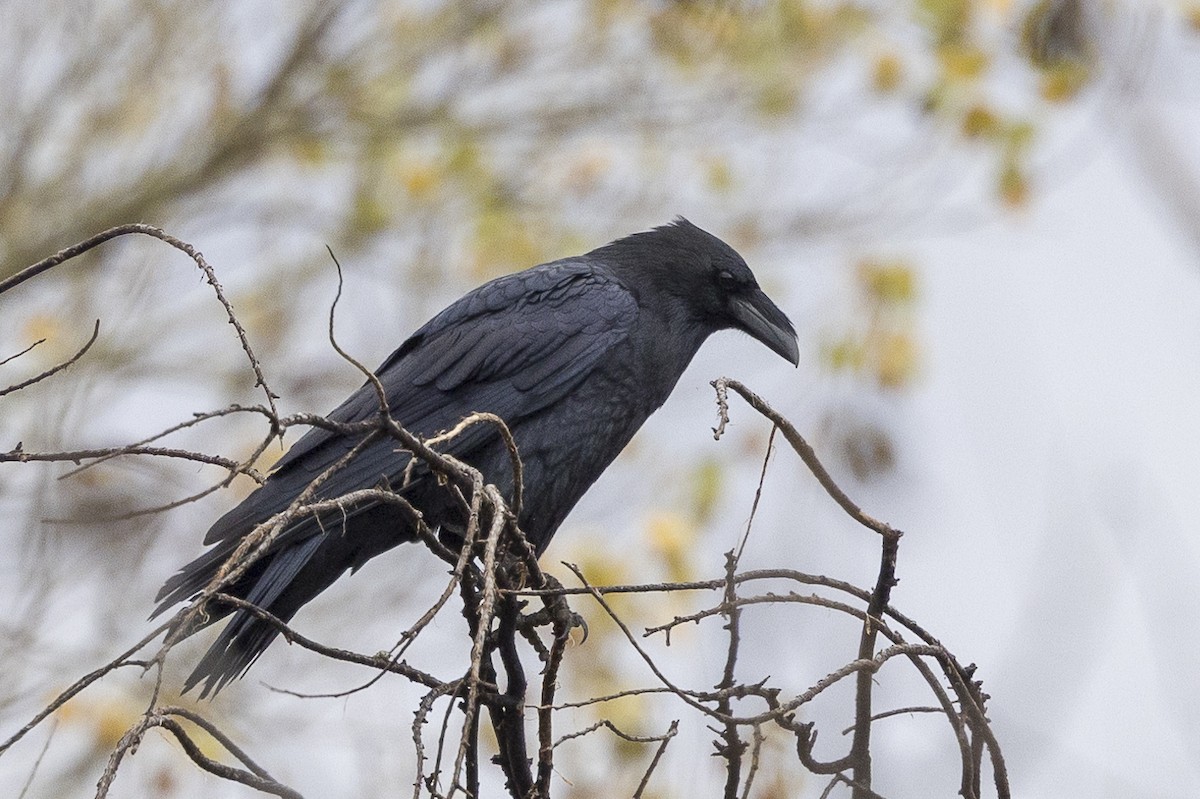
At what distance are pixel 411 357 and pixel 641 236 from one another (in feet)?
3.58

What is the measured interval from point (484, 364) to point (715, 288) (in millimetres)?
945

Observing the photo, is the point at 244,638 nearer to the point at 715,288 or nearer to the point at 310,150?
the point at 715,288

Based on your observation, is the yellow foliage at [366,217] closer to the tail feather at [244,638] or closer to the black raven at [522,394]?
the black raven at [522,394]

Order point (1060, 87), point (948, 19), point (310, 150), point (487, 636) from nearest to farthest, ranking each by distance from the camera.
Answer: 1. point (487, 636)
2. point (1060, 87)
3. point (948, 19)
4. point (310, 150)

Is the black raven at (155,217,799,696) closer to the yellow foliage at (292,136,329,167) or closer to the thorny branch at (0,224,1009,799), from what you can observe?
the thorny branch at (0,224,1009,799)

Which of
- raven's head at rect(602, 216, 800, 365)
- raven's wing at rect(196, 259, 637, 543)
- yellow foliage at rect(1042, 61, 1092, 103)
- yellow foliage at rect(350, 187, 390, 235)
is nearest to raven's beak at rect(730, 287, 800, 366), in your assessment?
raven's head at rect(602, 216, 800, 365)

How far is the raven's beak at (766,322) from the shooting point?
489cm

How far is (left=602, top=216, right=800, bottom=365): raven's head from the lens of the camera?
4.96m

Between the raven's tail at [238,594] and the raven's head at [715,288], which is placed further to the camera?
the raven's head at [715,288]

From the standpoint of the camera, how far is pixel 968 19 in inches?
293

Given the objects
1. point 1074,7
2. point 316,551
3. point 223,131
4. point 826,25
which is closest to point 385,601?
point 223,131

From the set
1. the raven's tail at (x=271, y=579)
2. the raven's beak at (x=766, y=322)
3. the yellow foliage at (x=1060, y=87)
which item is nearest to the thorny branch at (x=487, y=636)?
the raven's tail at (x=271, y=579)

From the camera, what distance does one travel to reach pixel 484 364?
4605 millimetres

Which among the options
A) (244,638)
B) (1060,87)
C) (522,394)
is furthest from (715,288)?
(1060,87)
